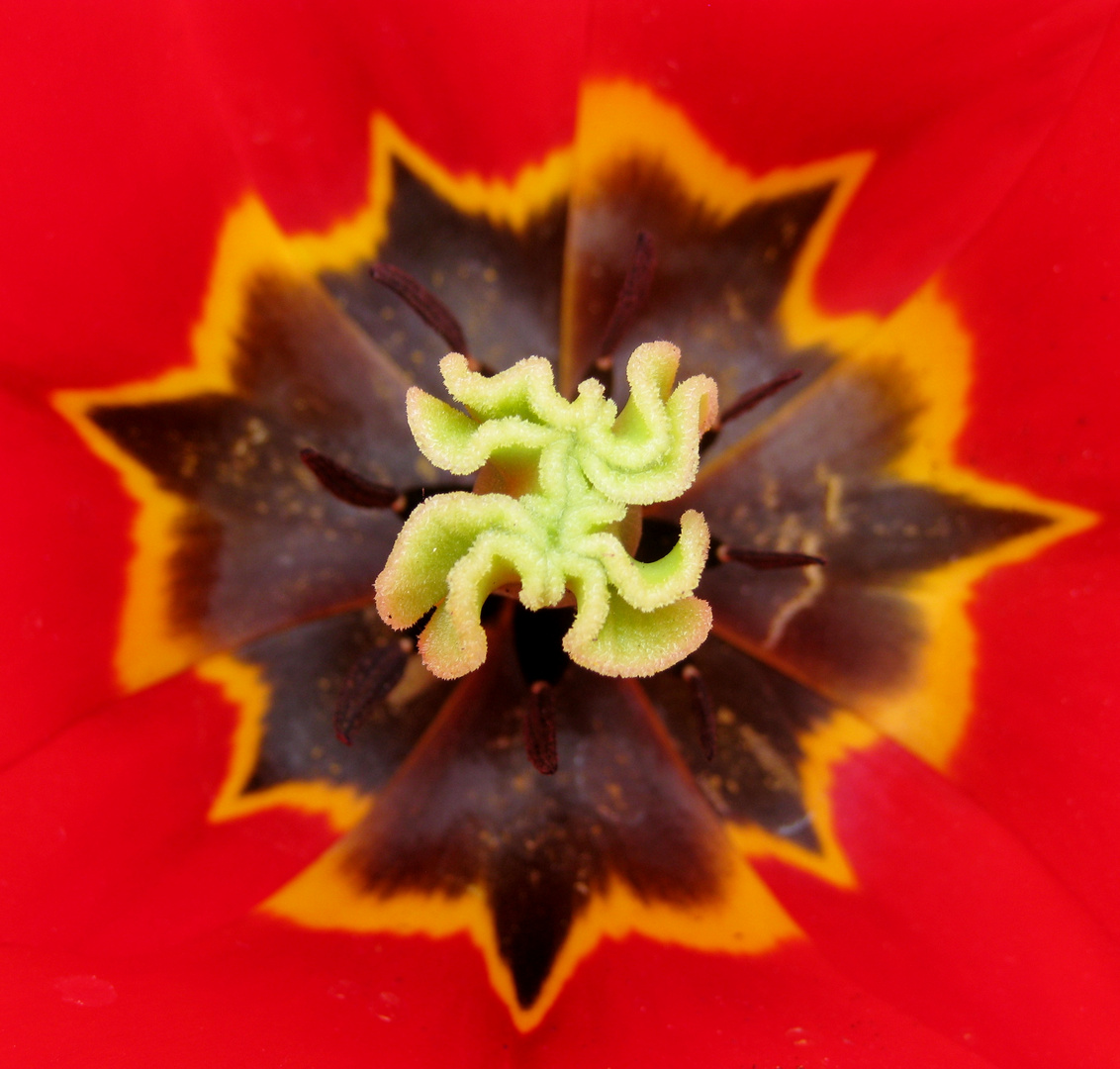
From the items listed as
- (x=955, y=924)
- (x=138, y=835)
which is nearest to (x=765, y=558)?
(x=955, y=924)

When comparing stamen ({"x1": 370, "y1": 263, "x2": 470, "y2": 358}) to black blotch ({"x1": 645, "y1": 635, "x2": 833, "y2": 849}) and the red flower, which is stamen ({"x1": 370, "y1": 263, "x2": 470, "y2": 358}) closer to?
the red flower

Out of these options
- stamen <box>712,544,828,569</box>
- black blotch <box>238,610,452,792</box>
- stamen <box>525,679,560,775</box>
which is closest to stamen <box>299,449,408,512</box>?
black blotch <box>238,610,452,792</box>

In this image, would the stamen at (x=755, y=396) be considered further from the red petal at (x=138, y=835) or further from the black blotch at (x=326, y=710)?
the red petal at (x=138, y=835)

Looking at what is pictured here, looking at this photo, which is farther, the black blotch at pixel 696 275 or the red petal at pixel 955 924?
the black blotch at pixel 696 275

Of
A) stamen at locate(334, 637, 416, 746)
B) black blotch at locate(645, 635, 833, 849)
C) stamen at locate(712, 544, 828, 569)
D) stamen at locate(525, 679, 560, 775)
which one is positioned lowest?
black blotch at locate(645, 635, 833, 849)

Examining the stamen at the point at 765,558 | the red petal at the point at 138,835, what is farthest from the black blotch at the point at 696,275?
the red petal at the point at 138,835

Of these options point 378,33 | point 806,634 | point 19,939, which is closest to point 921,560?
point 806,634

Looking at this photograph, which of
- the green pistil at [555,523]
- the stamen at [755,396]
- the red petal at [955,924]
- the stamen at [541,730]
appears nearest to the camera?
the green pistil at [555,523]
